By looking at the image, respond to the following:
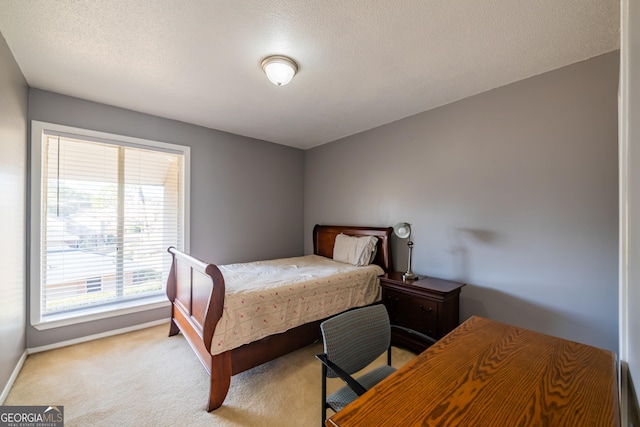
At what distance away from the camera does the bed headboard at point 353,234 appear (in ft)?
10.0

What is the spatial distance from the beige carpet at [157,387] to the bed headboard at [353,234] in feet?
3.16

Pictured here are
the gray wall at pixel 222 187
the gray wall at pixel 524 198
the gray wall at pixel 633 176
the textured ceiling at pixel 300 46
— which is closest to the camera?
the gray wall at pixel 633 176

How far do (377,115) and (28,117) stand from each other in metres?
3.37

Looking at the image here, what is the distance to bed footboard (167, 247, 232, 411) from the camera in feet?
5.74

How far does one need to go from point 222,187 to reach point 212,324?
2181 mm

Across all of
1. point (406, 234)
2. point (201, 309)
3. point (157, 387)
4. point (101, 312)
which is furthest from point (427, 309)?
point (101, 312)

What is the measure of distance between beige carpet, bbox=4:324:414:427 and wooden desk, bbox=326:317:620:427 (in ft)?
3.53

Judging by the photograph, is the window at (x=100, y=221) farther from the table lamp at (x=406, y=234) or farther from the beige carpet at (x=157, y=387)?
the table lamp at (x=406, y=234)

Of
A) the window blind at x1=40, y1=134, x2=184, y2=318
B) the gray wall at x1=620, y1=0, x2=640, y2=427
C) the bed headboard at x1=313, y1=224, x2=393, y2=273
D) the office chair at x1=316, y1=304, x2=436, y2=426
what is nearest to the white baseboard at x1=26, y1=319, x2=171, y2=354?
the window blind at x1=40, y1=134, x2=184, y2=318

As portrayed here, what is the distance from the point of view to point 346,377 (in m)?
Result: 1.17

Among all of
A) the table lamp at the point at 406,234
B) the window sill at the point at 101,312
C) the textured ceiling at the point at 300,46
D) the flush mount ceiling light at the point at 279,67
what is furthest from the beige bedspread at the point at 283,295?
the textured ceiling at the point at 300,46

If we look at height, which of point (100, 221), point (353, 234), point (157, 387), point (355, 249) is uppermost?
point (100, 221)

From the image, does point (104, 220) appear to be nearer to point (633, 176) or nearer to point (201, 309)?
point (201, 309)

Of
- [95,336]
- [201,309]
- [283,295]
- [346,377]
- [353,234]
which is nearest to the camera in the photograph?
[346,377]
